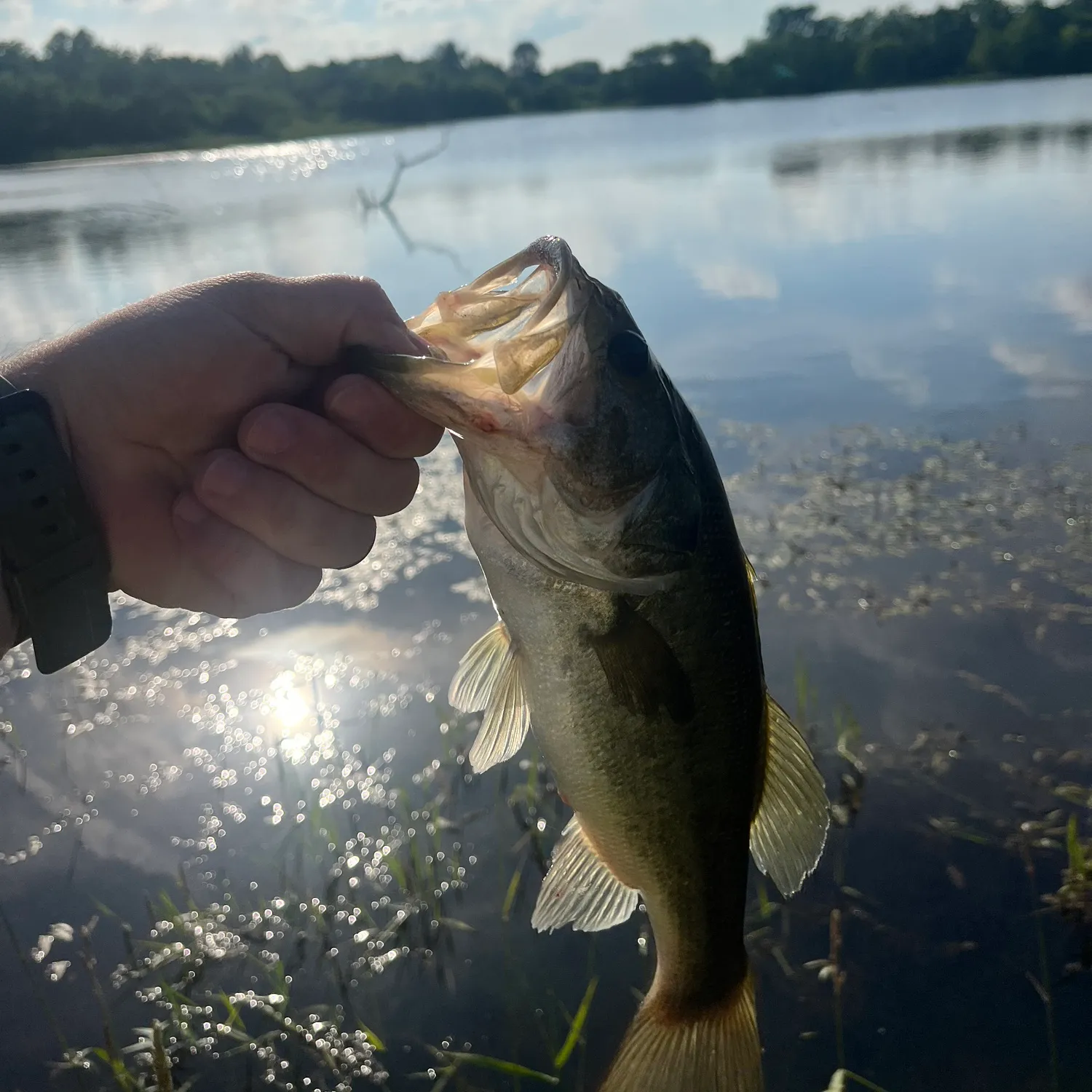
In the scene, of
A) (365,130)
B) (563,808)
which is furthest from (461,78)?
(563,808)

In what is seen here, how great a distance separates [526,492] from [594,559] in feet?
0.61

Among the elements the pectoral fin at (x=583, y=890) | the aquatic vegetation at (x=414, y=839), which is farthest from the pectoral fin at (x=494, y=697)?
the aquatic vegetation at (x=414, y=839)

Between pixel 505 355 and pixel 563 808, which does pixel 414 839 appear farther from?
pixel 505 355

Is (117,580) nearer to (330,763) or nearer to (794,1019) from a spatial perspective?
(330,763)

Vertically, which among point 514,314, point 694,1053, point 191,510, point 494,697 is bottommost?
point 694,1053

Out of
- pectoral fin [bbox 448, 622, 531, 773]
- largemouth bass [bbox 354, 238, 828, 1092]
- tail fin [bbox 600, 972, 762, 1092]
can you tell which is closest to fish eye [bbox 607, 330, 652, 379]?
largemouth bass [bbox 354, 238, 828, 1092]

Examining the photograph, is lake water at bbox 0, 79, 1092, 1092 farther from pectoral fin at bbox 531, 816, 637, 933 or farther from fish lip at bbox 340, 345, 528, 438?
fish lip at bbox 340, 345, 528, 438

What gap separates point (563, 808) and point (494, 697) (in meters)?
2.36

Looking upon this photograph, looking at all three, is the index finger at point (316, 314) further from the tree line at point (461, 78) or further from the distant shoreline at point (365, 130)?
the tree line at point (461, 78)

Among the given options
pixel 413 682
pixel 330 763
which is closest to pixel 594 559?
pixel 330 763

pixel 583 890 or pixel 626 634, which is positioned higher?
pixel 626 634

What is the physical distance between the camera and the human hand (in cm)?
215

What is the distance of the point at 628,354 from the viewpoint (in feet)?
5.89

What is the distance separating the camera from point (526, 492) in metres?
1.84
